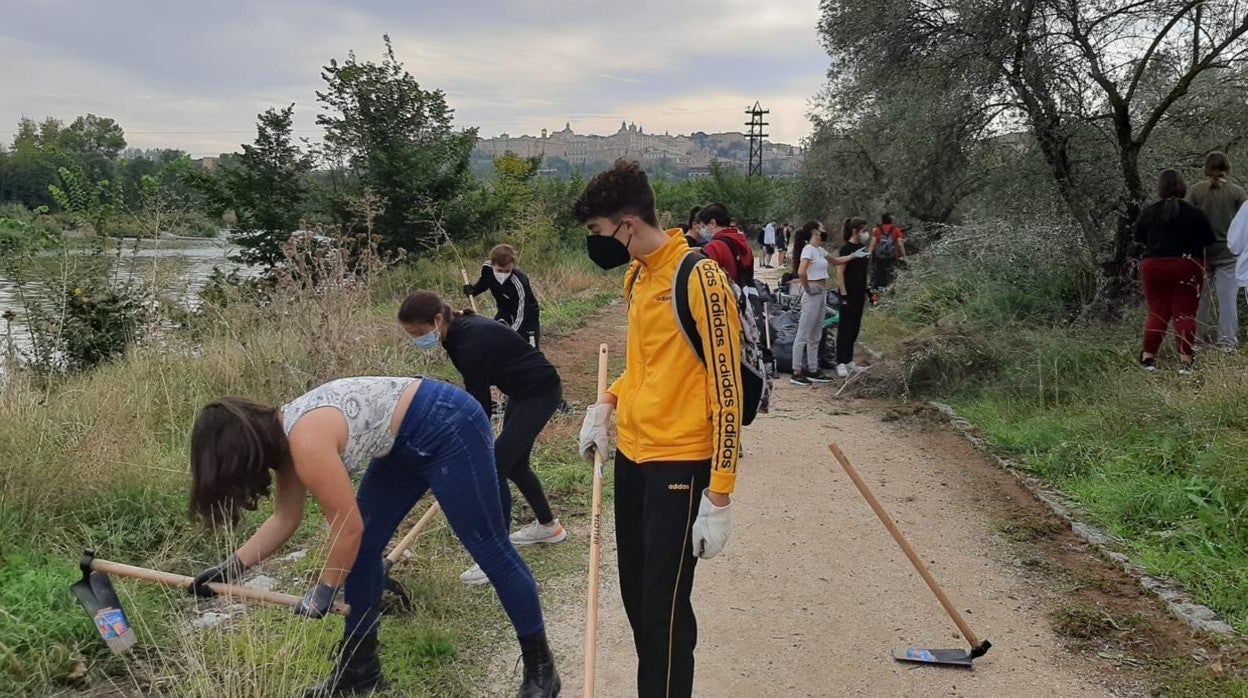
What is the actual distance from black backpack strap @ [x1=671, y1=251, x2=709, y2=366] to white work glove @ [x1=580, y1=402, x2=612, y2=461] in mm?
680

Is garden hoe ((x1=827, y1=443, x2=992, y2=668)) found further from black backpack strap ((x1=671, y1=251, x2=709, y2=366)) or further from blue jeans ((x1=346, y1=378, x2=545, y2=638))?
blue jeans ((x1=346, y1=378, x2=545, y2=638))

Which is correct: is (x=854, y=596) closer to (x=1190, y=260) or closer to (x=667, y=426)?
(x=667, y=426)

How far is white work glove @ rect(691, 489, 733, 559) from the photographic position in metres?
2.46

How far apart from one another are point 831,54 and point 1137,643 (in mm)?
8131

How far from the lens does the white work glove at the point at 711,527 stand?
2.46 metres

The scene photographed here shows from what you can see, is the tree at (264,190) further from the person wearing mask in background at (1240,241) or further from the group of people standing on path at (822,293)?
the person wearing mask in background at (1240,241)

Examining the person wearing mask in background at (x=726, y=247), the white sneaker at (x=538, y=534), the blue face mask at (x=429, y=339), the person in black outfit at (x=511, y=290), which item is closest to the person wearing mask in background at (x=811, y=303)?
the person wearing mask in background at (x=726, y=247)

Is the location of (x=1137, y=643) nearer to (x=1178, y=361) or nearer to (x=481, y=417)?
(x=481, y=417)

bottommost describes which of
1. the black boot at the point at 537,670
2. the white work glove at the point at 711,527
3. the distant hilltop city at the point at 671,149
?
the black boot at the point at 537,670

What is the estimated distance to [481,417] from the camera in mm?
3062

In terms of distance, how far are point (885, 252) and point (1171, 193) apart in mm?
8539

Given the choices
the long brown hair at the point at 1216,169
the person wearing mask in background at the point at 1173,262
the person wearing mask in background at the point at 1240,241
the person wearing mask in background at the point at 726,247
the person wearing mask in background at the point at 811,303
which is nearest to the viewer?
the person wearing mask in background at the point at 1240,241

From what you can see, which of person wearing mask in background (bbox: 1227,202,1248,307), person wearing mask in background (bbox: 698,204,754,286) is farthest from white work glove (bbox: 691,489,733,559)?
person wearing mask in background (bbox: 1227,202,1248,307)

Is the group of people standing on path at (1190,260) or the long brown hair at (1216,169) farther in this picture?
the long brown hair at (1216,169)
